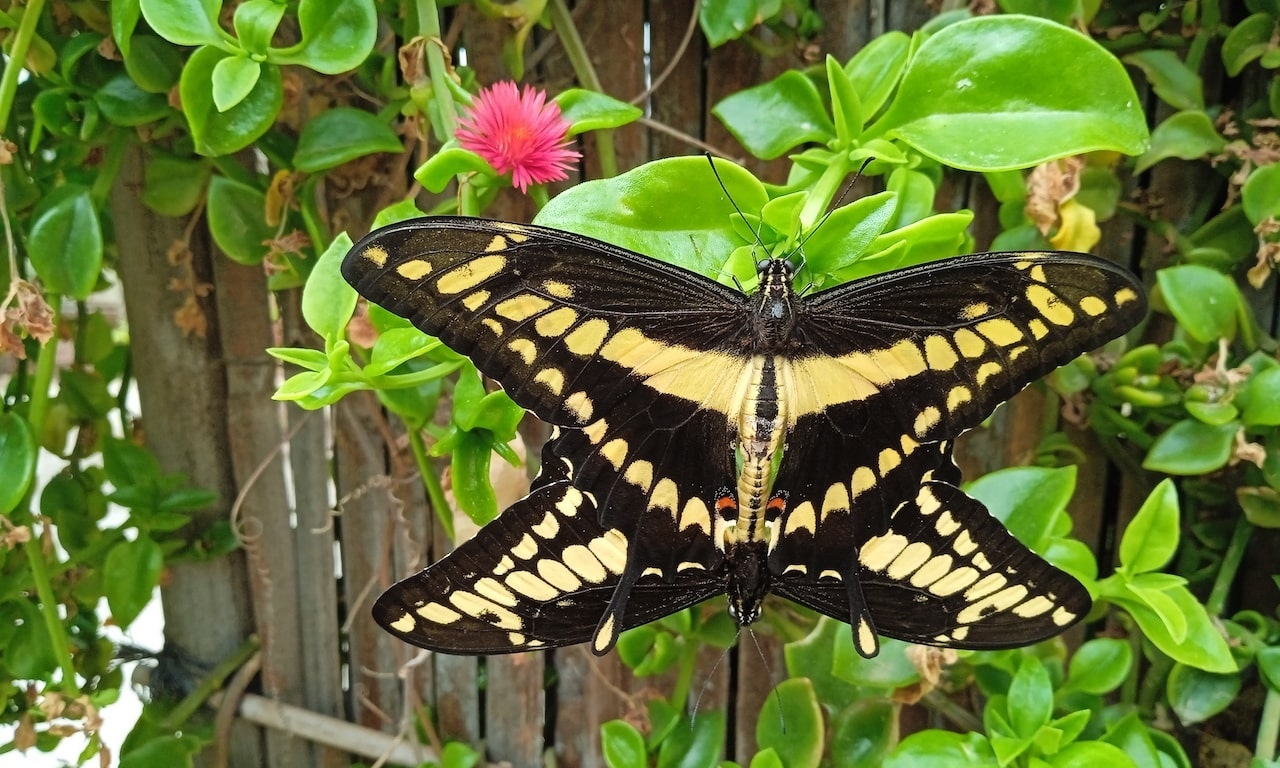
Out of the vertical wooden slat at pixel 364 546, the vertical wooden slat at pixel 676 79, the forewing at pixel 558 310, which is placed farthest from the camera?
the vertical wooden slat at pixel 364 546

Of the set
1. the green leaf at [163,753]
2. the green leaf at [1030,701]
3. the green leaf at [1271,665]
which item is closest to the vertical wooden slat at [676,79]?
the green leaf at [1030,701]

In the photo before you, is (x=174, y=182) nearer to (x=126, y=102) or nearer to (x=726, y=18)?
(x=126, y=102)

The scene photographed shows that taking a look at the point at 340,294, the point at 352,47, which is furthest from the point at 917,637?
the point at 352,47

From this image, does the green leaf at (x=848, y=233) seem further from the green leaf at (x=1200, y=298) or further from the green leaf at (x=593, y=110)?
the green leaf at (x=1200, y=298)

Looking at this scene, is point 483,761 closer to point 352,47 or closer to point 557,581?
point 557,581

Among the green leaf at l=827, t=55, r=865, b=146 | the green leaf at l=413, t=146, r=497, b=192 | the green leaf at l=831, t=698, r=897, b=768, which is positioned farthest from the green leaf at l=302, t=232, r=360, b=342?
the green leaf at l=831, t=698, r=897, b=768

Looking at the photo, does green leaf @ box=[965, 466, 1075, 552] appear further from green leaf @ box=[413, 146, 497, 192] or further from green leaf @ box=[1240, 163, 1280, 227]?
green leaf @ box=[413, 146, 497, 192]
